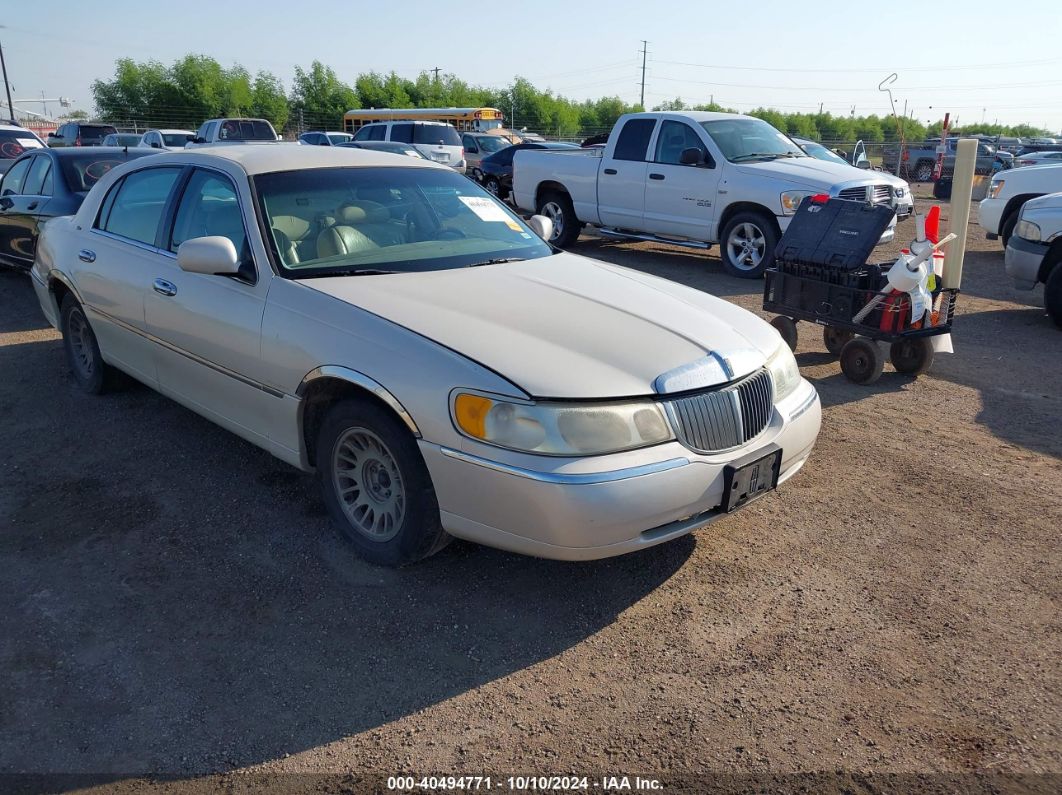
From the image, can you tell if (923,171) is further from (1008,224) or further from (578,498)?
(578,498)

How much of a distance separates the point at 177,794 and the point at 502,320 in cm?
204

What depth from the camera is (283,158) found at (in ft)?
14.8

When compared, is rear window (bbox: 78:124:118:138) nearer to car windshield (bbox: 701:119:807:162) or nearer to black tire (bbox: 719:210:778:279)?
car windshield (bbox: 701:119:807:162)

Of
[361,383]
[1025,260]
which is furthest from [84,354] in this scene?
[1025,260]

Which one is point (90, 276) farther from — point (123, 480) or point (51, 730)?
point (51, 730)

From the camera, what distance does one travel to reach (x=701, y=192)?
11.1 meters

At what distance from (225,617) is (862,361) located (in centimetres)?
490

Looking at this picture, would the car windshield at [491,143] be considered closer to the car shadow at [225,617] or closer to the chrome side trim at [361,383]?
the car shadow at [225,617]

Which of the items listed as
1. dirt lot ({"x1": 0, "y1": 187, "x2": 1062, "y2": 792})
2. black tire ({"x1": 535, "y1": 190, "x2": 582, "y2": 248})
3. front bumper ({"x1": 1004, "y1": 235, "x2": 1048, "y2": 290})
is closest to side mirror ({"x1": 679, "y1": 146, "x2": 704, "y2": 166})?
black tire ({"x1": 535, "y1": 190, "x2": 582, "y2": 248})

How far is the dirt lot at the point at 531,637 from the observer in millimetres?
2658

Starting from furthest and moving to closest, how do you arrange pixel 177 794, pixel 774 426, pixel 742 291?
pixel 742 291 < pixel 774 426 < pixel 177 794

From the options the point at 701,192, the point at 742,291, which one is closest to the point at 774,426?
the point at 742,291

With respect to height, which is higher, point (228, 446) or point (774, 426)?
point (774, 426)

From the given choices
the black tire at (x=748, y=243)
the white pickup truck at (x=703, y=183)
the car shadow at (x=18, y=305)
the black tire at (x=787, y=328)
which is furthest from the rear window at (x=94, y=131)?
the black tire at (x=787, y=328)
